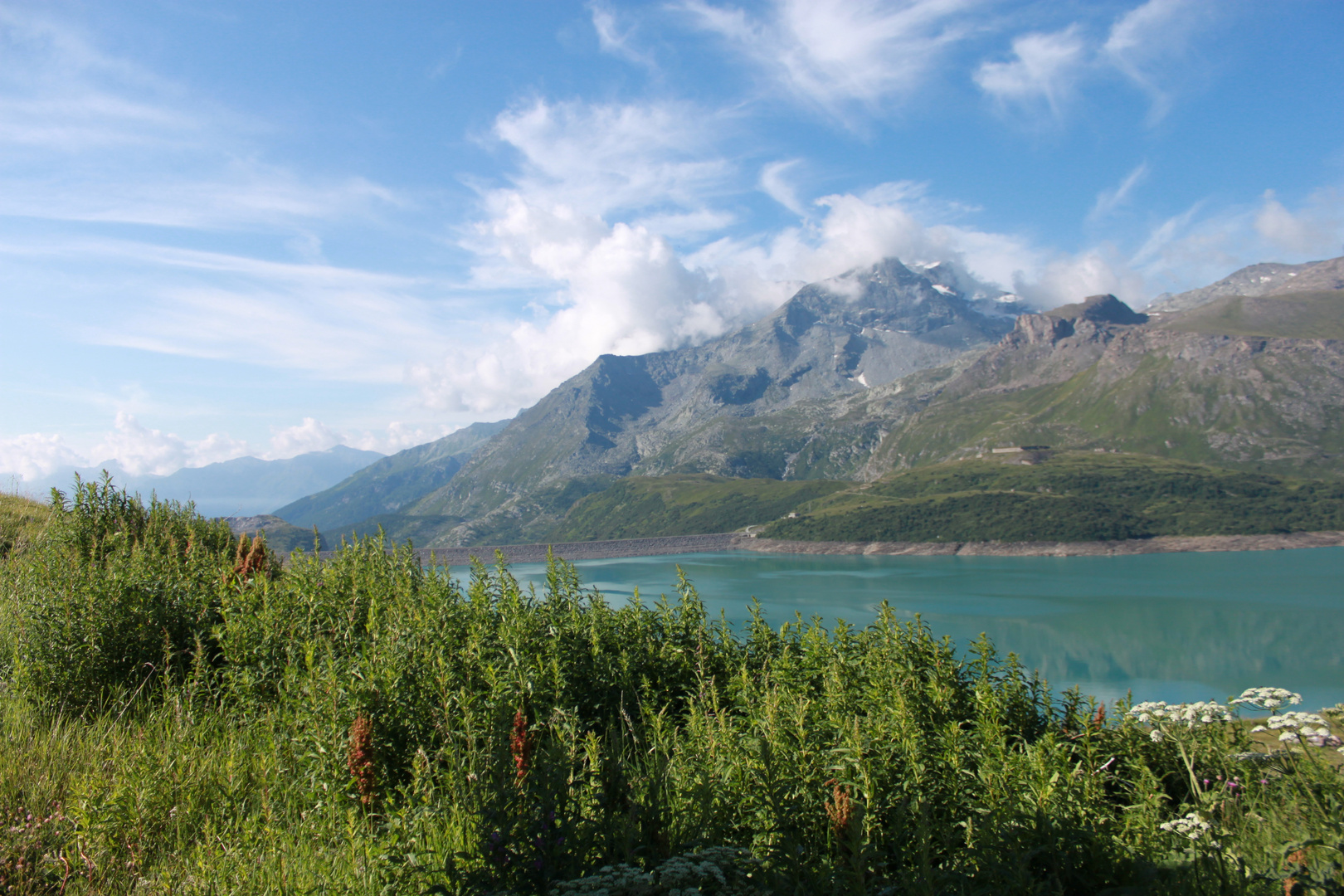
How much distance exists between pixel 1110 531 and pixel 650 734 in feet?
462

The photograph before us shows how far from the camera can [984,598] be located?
248 feet

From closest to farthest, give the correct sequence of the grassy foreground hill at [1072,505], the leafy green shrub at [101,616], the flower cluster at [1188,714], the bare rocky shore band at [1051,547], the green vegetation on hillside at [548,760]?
1. the green vegetation on hillside at [548,760]
2. the leafy green shrub at [101,616]
3. the flower cluster at [1188,714]
4. the bare rocky shore band at [1051,547]
5. the grassy foreground hill at [1072,505]

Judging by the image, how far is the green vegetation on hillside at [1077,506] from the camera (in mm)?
126250

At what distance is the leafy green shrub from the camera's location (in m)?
5.47

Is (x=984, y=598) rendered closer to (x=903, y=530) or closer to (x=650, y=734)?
(x=903, y=530)

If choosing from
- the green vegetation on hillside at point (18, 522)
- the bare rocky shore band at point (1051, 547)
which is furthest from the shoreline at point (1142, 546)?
the green vegetation on hillside at point (18, 522)

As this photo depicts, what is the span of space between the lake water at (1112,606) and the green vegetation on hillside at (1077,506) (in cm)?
1399

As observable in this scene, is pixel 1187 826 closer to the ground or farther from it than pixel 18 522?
closer to the ground

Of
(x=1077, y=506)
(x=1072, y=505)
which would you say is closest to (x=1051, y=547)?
(x=1072, y=505)

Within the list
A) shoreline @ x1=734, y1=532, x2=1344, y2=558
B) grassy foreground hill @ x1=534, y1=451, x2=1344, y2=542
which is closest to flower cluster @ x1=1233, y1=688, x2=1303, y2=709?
shoreline @ x1=734, y1=532, x2=1344, y2=558

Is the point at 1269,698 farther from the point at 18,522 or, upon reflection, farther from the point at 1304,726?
the point at 18,522

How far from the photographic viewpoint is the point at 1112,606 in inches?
2731

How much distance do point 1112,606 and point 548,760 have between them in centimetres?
8041

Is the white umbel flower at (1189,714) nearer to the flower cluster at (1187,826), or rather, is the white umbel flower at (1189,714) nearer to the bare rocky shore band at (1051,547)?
the flower cluster at (1187,826)
